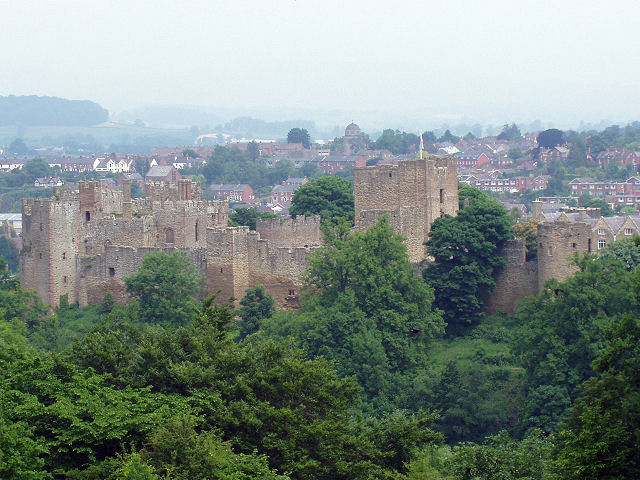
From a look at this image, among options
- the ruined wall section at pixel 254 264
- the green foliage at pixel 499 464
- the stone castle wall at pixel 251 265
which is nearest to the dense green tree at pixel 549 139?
the stone castle wall at pixel 251 265

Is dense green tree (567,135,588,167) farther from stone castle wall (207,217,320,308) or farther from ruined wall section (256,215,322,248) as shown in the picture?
stone castle wall (207,217,320,308)

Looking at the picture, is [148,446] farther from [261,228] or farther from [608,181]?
[608,181]

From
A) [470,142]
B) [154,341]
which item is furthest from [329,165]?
[154,341]

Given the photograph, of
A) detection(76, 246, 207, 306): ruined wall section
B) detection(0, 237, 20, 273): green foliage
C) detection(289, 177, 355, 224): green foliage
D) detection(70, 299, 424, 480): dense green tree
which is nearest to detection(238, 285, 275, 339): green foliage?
detection(76, 246, 207, 306): ruined wall section

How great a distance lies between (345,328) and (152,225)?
1041 cm

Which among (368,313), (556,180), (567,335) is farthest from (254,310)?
(556,180)

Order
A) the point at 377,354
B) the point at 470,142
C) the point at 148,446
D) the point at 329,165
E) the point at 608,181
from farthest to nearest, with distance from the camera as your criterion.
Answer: the point at 470,142 → the point at 329,165 → the point at 608,181 → the point at 377,354 → the point at 148,446

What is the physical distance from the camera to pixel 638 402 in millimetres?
20391

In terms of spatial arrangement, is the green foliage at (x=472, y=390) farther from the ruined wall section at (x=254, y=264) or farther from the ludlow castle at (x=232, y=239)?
the ruined wall section at (x=254, y=264)

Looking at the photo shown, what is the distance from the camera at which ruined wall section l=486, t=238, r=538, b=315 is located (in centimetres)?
3859

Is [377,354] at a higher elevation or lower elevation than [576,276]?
lower

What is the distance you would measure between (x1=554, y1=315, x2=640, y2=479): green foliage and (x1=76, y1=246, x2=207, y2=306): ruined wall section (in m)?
21.4

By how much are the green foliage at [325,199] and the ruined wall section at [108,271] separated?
917 cm

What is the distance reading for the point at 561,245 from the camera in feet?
123
